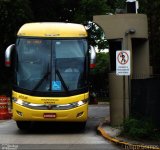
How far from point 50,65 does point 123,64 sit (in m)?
2.54

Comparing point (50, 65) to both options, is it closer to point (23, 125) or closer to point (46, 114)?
point (46, 114)

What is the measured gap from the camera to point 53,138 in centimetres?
1775

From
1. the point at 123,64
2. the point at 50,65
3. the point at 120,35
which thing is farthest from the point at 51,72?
the point at 120,35

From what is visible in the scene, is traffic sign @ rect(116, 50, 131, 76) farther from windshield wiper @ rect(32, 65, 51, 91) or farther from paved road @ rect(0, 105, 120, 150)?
windshield wiper @ rect(32, 65, 51, 91)

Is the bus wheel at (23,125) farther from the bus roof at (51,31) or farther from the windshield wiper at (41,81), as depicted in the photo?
the bus roof at (51,31)

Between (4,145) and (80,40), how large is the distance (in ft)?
17.8

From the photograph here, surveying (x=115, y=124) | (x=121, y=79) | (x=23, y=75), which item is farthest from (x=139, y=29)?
(x=23, y=75)

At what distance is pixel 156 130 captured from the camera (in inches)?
655

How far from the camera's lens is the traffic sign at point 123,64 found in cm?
1802

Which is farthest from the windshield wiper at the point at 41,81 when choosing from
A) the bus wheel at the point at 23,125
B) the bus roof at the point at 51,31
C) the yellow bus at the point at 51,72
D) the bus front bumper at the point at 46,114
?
the bus wheel at the point at 23,125

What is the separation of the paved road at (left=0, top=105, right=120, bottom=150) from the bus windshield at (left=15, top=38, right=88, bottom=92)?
165cm

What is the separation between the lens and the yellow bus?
60.1 feet

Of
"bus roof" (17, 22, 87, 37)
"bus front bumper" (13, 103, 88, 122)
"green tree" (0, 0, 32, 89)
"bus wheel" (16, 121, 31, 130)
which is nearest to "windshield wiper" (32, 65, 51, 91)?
"bus front bumper" (13, 103, 88, 122)

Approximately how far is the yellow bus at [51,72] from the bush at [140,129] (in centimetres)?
215
